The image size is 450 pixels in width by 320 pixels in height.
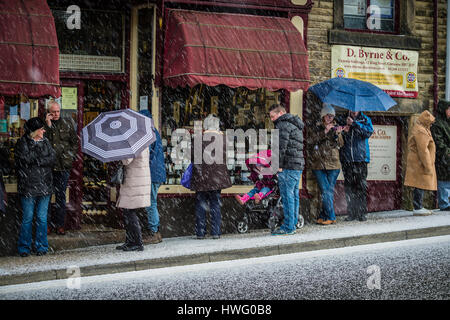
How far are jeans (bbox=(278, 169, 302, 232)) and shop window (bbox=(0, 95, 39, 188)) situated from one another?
13.9 ft

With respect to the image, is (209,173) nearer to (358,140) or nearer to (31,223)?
(31,223)

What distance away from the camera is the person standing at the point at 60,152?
10297 mm

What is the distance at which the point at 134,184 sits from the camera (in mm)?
9273

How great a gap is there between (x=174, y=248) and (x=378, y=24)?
6.89 m

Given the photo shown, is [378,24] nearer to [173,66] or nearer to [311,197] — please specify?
[311,197]

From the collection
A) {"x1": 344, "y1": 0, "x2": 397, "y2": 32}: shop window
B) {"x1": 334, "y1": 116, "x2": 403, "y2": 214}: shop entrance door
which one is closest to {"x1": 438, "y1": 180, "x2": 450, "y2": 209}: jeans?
{"x1": 334, "y1": 116, "x2": 403, "y2": 214}: shop entrance door

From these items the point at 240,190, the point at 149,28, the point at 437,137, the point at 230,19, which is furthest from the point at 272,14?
the point at 437,137

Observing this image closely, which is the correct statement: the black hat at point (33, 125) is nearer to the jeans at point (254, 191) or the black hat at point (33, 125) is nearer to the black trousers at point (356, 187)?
the jeans at point (254, 191)

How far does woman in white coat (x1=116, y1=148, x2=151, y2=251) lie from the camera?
9.25m

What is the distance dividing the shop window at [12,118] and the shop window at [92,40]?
2.89 ft

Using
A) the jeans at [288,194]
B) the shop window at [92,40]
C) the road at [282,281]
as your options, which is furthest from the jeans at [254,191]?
the shop window at [92,40]

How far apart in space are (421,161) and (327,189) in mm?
2028

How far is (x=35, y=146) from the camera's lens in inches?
→ 365

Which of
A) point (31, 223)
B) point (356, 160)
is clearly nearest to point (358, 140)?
point (356, 160)
